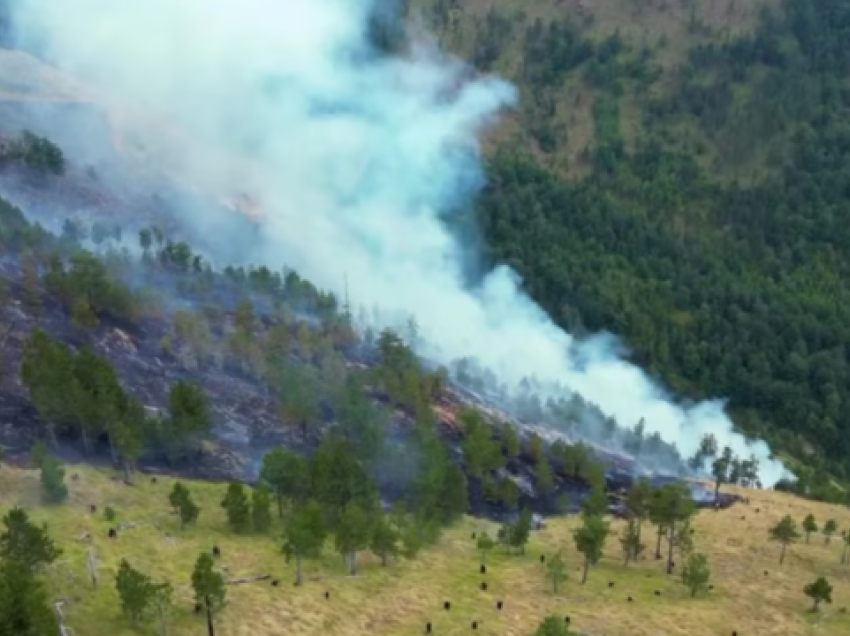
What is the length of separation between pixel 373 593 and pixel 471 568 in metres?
17.2

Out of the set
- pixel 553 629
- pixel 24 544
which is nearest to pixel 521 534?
pixel 553 629

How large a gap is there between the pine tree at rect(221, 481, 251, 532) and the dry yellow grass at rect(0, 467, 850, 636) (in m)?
1.64

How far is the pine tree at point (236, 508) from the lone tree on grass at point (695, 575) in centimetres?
4727

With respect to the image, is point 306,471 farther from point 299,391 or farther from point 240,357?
point 240,357

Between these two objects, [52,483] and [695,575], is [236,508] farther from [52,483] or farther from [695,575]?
[695,575]

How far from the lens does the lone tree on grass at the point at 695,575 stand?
365ft

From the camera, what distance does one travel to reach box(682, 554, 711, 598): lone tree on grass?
111188 mm

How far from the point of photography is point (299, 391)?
146m

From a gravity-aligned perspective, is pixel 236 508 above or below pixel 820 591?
below

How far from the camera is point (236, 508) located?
105812 mm

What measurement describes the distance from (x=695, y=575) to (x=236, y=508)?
4924cm

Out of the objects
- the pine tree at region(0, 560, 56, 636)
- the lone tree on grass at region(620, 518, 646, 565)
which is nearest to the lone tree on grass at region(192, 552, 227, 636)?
the pine tree at region(0, 560, 56, 636)

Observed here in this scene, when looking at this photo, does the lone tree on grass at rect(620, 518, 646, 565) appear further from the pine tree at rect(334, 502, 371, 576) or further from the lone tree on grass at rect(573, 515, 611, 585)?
the pine tree at rect(334, 502, 371, 576)

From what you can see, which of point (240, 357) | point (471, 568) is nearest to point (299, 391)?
point (240, 357)
